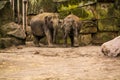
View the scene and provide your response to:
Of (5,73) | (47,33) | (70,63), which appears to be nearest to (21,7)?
(47,33)

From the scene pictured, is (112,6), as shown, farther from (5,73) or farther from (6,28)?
(5,73)

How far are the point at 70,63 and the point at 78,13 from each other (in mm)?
8788

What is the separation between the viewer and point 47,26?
622 inches

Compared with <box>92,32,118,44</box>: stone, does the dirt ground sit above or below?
above

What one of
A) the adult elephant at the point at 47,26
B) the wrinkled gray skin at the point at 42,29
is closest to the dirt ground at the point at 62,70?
the adult elephant at the point at 47,26

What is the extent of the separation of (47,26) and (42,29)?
0.50 meters

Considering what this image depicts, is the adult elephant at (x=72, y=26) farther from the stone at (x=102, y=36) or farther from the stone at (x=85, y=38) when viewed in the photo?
the stone at (x=102, y=36)

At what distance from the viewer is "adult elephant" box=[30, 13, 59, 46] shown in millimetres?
15430

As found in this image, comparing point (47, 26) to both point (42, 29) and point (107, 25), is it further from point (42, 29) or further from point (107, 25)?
point (107, 25)

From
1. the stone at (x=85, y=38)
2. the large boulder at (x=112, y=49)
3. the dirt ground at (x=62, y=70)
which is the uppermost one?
the large boulder at (x=112, y=49)

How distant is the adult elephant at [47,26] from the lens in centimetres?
1543

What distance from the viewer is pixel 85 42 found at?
17.7 meters

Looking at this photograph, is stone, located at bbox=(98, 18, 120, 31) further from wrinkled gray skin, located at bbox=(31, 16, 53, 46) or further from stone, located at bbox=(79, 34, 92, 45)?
wrinkled gray skin, located at bbox=(31, 16, 53, 46)

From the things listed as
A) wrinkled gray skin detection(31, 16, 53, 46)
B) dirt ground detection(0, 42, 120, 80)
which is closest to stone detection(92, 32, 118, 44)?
wrinkled gray skin detection(31, 16, 53, 46)
